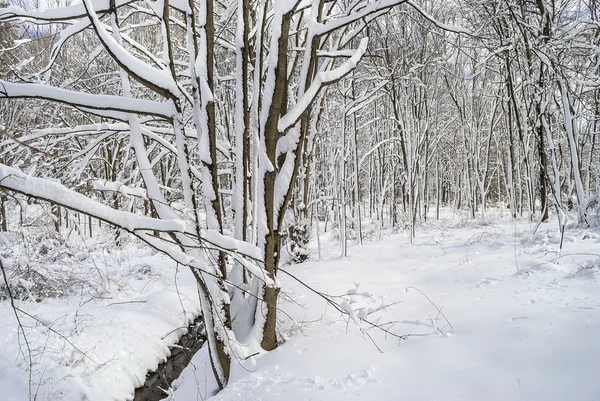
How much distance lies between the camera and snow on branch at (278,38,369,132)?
10.0ft

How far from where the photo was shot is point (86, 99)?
229cm

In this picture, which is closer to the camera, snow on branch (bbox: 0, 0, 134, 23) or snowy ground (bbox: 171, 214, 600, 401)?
snowy ground (bbox: 171, 214, 600, 401)

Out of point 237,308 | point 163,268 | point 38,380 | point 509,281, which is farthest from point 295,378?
point 163,268

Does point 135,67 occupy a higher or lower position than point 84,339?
higher

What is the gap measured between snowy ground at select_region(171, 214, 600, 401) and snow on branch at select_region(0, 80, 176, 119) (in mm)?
1871

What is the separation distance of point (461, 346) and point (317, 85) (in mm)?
2366

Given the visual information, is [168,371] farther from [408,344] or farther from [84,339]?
[408,344]

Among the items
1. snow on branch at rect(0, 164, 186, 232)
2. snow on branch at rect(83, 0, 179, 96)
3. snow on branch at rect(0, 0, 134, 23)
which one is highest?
snow on branch at rect(0, 0, 134, 23)

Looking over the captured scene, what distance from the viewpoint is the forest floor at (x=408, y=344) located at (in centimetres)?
220

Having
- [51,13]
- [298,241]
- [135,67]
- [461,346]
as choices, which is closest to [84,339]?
[51,13]

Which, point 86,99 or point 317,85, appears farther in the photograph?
point 317,85

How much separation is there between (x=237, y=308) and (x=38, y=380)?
3023 millimetres

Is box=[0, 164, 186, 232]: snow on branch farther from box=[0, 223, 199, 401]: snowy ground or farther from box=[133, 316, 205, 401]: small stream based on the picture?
box=[133, 316, 205, 401]: small stream

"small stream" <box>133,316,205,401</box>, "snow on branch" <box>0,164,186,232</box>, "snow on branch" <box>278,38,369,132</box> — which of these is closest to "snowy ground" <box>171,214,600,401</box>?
"small stream" <box>133,316,205,401</box>
